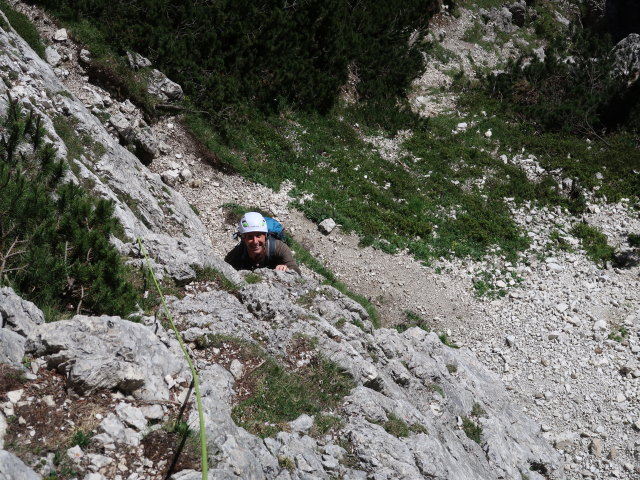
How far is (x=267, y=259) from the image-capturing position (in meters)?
9.59

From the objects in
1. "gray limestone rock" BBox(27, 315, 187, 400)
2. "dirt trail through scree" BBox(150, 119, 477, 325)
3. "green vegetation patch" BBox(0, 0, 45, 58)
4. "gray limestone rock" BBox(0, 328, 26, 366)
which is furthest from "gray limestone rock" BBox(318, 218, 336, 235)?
"gray limestone rock" BBox(0, 328, 26, 366)

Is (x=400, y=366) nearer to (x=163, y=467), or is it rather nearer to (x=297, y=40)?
(x=163, y=467)

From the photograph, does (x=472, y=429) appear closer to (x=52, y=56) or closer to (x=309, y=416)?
(x=309, y=416)

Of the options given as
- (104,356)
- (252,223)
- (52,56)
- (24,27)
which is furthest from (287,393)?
(24,27)

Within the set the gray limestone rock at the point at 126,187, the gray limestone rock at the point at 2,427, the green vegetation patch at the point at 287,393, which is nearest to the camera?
the gray limestone rock at the point at 2,427

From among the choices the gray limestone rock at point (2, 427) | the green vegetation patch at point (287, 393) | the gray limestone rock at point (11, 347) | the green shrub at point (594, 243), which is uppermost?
the green shrub at point (594, 243)

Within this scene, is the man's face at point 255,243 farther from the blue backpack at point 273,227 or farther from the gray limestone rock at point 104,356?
the gray limestone rock at point 104,356

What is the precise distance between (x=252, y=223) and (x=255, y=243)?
586 mm

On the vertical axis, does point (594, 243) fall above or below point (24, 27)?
above

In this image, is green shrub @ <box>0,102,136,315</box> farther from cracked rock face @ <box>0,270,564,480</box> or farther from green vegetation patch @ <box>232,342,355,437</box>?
green vegetation patch @ <box>232,342,355,437</box>

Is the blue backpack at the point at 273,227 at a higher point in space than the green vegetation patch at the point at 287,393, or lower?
higher

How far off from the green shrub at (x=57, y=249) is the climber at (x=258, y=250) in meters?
2.40

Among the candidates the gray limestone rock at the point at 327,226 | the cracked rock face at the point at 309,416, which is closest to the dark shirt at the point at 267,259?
the cracked rock face at the point at 309,416

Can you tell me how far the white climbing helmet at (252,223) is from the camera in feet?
28.3
